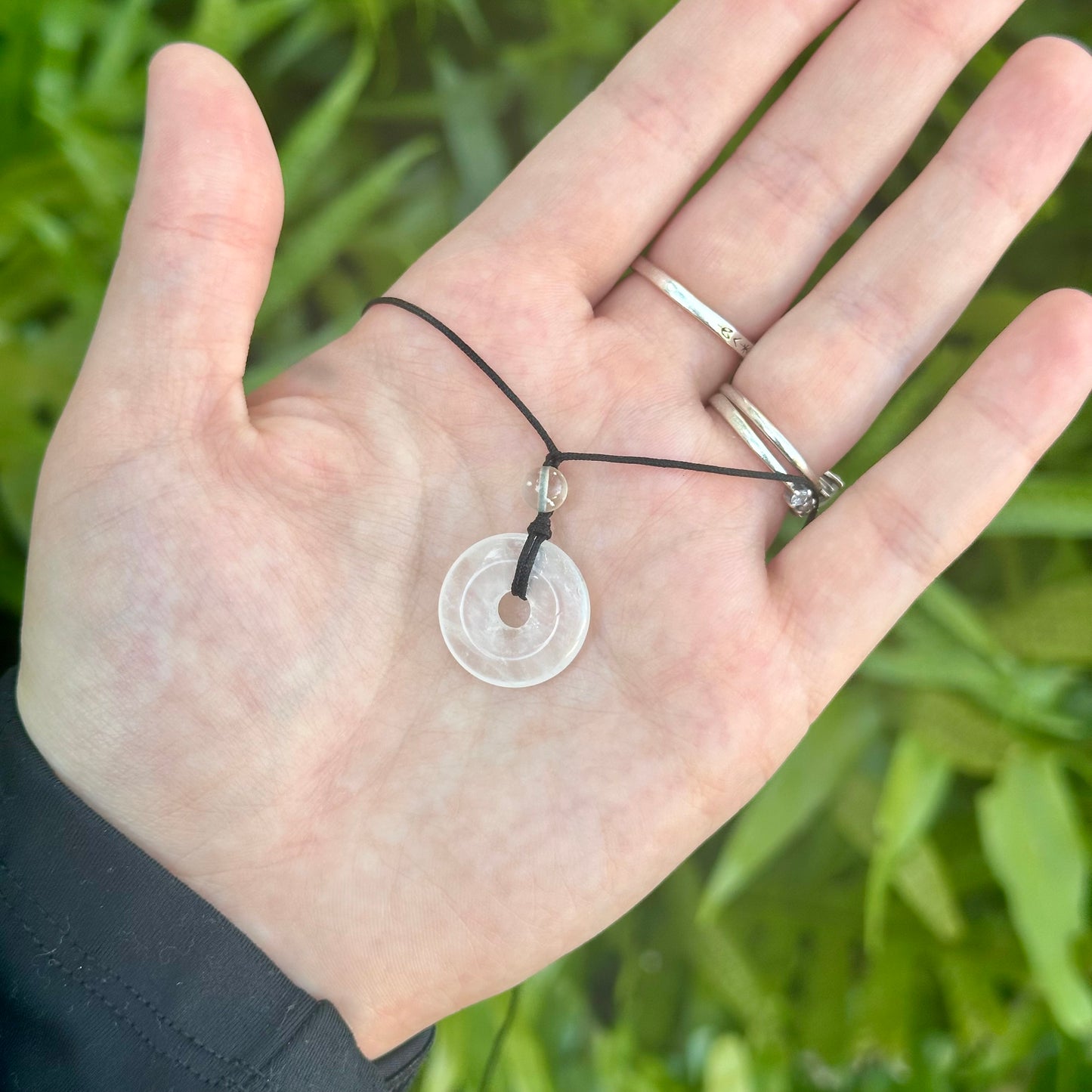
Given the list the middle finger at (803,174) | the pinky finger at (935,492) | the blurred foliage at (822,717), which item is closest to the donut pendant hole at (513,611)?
the pinky finger at (935,492)

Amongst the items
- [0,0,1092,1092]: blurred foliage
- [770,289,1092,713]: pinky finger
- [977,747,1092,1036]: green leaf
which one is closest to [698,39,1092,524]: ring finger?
[770,289,1092,713]: pinky finger

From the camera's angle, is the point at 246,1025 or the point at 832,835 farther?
the point at 832,835

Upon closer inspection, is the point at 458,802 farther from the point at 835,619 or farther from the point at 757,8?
the point at 757,8

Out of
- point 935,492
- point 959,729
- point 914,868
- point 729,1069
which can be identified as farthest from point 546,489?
point 729,1069

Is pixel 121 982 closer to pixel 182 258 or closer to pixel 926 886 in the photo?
pixel 182 258

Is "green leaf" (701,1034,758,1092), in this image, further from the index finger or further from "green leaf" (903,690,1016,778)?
the index finger

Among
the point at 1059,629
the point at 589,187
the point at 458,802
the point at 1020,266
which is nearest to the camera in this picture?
the point at 458,802

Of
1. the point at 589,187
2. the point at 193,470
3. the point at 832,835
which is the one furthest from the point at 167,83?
the point at 832,835
